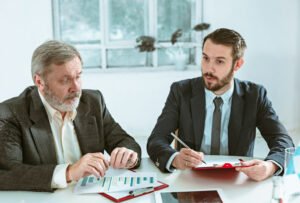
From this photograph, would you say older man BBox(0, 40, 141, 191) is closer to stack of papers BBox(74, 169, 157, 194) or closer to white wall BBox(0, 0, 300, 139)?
stack of papers BBox(74, 169, 157, 194)

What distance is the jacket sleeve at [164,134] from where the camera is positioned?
5.61 feet

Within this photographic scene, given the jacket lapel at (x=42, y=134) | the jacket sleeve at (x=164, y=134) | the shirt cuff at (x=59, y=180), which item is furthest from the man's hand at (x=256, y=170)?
the jacket lapel at (x=42, y=134)

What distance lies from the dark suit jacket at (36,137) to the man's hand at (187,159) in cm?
23

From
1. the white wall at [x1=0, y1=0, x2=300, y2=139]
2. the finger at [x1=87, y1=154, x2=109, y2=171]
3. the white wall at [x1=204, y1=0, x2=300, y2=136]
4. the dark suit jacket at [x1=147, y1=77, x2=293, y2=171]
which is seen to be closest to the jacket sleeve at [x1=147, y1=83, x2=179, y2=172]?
the dark suit jacket at [x1=147, y1=77, x2=293, y2=171]

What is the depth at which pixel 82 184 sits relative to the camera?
1502mm

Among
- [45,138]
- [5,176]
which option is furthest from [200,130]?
[5,176]

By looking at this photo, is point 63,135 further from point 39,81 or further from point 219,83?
point 219,83

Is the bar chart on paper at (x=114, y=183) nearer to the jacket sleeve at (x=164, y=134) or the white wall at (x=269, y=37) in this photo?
the jacket sleeve at (x=164, y=134)

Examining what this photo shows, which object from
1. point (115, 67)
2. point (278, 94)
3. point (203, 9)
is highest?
point (203, 9)

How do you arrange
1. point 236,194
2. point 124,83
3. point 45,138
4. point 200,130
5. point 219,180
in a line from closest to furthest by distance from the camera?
point 236,194, point 219,180, point 45,138, point 200,130, point 124,83

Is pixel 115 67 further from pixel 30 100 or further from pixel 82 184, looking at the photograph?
pixel 82 184

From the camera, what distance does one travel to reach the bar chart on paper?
4.76ft

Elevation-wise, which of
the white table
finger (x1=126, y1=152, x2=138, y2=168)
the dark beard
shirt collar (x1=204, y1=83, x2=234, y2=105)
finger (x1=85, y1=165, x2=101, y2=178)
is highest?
the dark beard

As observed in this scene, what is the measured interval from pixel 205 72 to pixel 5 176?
1.11m
